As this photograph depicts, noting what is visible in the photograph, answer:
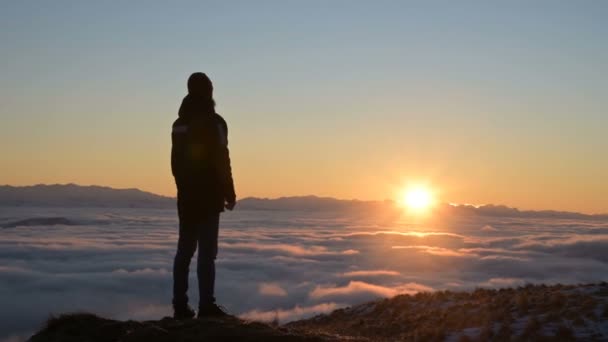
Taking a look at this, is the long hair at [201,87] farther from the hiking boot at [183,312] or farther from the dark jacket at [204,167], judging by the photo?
the hiking boot at [183,312]

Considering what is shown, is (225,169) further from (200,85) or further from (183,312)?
(183,312)

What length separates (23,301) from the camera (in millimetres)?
86312

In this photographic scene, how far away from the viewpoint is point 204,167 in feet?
23.3

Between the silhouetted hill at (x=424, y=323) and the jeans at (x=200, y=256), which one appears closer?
the silhouetted hill at (x=424, y=323)

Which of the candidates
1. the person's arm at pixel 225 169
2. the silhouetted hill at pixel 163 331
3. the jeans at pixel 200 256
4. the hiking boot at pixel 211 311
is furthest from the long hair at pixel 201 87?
the silhouetted hill at pixel 163 331

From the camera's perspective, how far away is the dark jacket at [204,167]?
7.08 m

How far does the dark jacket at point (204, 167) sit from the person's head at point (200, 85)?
0.14 m

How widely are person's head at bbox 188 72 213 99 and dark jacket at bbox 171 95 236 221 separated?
0.14 meters

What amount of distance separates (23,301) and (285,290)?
1499 inches

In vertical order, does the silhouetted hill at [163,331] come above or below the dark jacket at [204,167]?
below

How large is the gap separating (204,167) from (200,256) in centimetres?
100

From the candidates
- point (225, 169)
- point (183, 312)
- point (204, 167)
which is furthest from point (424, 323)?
point (204, 167)

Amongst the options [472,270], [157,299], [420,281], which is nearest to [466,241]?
[472,270]

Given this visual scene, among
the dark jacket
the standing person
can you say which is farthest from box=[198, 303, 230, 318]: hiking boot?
the dark jacket
